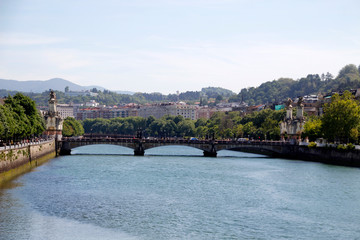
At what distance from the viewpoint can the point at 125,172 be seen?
66.1 meters

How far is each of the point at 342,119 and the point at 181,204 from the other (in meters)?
38.9

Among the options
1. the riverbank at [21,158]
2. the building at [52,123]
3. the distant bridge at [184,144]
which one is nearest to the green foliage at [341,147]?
the distant bridge at [184,144]

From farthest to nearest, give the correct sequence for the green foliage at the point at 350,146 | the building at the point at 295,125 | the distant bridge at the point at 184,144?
the building at the point at 295,125, the distant bridge at the point at 184,144, the green foliage at the point at 350,146

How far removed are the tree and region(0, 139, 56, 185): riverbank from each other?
37756mm

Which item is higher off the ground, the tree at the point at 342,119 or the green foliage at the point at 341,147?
the tree at the point at 342,119

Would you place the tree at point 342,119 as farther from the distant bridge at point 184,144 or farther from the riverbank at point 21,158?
the riverbank at point 21,158

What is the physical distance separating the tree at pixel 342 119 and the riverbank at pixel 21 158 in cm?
3776

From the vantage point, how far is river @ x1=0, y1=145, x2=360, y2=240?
34.0 metres

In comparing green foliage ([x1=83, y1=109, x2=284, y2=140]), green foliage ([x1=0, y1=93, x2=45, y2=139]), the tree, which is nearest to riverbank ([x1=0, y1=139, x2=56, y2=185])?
green foliage ([x1=0, y1=93, x2=45, y2=139])

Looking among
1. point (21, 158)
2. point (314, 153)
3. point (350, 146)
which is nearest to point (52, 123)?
point (21, 158)

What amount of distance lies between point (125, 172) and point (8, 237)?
34.5 m

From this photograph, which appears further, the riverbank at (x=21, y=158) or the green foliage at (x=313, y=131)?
the green foliage at (x=313, y=131)

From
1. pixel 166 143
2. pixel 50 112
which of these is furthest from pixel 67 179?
pixel 50 112

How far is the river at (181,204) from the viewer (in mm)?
34031
